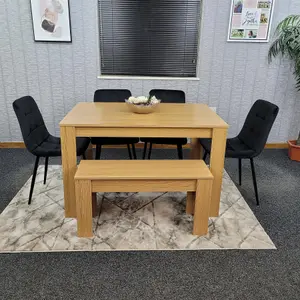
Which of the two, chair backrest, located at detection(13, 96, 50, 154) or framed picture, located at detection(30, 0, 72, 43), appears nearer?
chair backrest, located at detection(13, 96, 50, 154)

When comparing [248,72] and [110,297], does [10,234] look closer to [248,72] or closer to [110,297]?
[110,297]

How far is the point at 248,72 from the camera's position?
3.59 meters

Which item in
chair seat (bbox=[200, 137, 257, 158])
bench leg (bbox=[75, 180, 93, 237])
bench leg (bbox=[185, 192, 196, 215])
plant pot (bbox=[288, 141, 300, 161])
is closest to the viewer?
bench leg (bbox=[75, 180, 93, 237])

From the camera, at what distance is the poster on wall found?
3.31 m

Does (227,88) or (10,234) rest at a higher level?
(227,88)

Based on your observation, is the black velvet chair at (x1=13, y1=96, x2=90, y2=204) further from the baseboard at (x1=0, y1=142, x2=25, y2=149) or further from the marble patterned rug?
the baseboard at (x1=0, y1=142, x2=25, y2=149)

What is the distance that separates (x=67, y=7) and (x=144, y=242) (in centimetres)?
272

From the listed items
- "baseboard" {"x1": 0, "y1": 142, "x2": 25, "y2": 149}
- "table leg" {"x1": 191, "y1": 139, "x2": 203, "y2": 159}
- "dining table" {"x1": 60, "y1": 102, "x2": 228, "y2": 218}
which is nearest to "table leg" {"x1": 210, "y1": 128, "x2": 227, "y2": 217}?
"dining table" {"x1": 60, "y1": 102, "x2": 228, "y2": 218}

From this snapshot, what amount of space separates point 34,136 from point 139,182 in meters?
1.12

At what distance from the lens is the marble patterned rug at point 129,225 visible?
6.33 feet

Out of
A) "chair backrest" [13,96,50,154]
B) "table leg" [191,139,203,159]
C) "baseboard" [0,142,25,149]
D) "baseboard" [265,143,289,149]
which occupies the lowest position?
"baseboard" [0,142,25,149]

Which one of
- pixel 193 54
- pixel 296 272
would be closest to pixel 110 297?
pixel 296 272

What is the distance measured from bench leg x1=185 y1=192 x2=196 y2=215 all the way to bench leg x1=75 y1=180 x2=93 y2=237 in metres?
0.76

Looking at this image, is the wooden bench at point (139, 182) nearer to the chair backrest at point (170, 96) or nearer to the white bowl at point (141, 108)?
the white bowl at point (141, 108)
